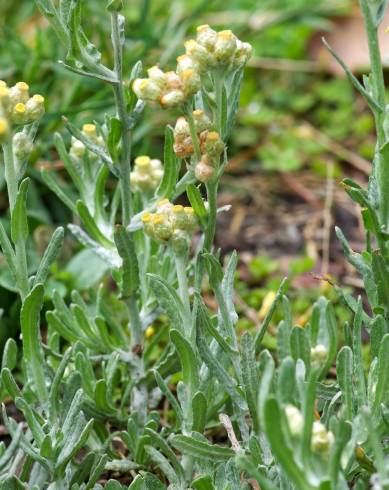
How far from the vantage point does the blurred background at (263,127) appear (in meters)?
3.42

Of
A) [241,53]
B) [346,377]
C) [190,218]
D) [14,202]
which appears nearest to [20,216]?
[14,202]

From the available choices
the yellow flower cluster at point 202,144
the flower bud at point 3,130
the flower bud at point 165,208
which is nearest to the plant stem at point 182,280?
the flower bud at point 165,208

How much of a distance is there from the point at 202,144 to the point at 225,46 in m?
0.21

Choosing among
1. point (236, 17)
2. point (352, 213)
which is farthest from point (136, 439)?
point (236, 17)

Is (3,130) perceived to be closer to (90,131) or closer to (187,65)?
(187,65)

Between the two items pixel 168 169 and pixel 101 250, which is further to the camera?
pixel 101 250

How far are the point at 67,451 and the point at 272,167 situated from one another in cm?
270

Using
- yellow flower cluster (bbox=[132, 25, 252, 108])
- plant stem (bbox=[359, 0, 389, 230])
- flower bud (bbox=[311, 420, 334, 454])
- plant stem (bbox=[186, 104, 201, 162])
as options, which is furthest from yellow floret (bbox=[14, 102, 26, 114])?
flower bud (bbox=[311, 420, 334, 454])

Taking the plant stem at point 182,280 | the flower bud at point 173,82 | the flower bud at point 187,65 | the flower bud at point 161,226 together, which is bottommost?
the plant stem at point 182,280

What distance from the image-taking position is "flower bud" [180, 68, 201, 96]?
1.70 metres

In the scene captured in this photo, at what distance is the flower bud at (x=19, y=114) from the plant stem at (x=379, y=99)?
744 millimetres

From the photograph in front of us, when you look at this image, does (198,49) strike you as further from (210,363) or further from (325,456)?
(325,456)

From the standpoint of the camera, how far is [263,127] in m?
4.62

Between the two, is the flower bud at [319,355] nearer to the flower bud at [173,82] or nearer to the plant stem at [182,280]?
the plant stem at [182,280]
